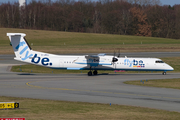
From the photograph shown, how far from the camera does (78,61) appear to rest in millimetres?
35250

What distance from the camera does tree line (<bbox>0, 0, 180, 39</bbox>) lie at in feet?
412

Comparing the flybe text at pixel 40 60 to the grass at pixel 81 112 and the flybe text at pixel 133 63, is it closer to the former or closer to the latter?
the flybe text at pixel 133 63

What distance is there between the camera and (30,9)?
485 feet

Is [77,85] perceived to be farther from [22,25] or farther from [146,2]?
[146,2]

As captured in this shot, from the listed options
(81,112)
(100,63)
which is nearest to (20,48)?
(100,63)

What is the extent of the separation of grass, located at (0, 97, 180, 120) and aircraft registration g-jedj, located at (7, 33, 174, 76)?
16903 millimetres

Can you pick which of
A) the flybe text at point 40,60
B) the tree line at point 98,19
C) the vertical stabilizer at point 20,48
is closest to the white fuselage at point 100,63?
the flybe text at point 40,60

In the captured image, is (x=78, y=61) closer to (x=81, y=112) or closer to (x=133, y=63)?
(x=133, y=63)

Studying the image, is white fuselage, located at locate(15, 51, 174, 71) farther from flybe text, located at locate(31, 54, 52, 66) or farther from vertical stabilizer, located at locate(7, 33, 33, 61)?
vertical stabilizer, located at locate(7, 33, 33, 61)

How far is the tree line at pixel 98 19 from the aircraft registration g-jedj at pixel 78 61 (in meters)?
91.2

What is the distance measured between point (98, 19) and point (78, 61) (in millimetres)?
108888

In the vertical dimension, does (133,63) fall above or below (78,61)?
below

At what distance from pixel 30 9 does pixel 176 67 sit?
11946 centimetres

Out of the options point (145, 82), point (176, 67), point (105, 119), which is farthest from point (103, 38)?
point (105, 119)
